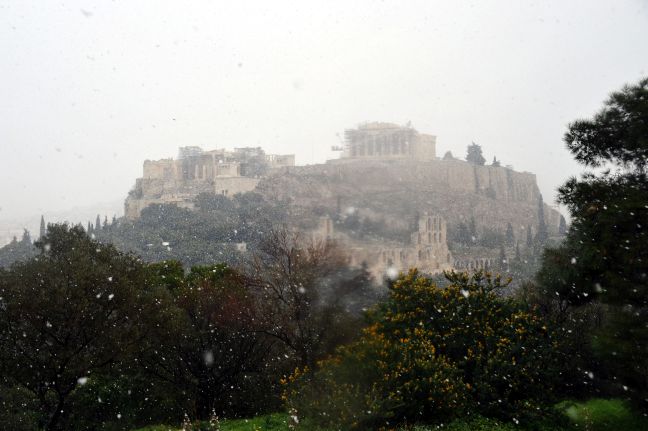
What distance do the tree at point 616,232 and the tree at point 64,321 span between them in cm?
1090

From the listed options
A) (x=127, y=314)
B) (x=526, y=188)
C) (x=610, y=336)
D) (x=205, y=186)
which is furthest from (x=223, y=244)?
(x=526, y=188)

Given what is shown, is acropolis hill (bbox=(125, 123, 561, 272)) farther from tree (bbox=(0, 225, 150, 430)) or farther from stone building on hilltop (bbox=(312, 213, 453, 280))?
tree (bbox=(0, 225, 150, 430))

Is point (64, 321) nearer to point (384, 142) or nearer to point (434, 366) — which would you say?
point (434, 366)

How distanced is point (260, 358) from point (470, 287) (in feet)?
22.8

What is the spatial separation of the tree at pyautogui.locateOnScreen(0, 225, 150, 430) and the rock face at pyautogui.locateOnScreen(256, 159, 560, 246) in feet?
229

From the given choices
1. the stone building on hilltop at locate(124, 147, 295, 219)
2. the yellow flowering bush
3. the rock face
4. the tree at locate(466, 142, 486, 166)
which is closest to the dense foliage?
the yellow flowering bush

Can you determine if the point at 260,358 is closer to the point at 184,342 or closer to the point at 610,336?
the point at 184,342

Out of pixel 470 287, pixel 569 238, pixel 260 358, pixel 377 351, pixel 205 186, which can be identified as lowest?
pixel 260 358

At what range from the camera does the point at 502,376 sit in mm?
13062

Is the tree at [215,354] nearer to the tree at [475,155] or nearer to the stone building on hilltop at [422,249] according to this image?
the stone building on hilltop at [422,249]

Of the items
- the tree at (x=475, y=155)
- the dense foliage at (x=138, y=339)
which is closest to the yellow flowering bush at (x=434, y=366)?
the dense foliage at (x=138, y=339)

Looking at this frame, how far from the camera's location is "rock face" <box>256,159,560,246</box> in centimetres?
10075

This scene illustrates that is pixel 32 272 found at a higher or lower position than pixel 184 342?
higher

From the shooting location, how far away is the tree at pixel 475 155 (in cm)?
14962
